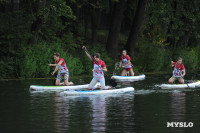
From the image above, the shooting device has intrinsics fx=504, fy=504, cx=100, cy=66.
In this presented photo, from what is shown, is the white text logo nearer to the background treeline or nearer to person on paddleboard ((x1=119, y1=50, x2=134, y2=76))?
Result: person on paddleboard ((x1=119, y1=50, x2=134, y2=76))

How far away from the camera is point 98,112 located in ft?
51.5

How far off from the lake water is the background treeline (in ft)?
34.3

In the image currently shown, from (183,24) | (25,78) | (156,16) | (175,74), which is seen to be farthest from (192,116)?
(183,24)

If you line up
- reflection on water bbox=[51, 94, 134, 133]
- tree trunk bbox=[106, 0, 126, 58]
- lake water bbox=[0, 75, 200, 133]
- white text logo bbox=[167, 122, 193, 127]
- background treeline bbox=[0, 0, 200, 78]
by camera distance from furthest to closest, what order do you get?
1. tree trunk bbox=[106, 0, 126, 58]
2. background treeline bbox=[0, 0, 200, 78]
3. white text logo bbox=[167, 122, 193, 127]
4. reflection on water bbox=[51, 94, 134, 133]
5. lake water bbox=[0, 75, 200, 133]

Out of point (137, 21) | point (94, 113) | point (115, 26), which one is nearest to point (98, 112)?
point (94, 113)

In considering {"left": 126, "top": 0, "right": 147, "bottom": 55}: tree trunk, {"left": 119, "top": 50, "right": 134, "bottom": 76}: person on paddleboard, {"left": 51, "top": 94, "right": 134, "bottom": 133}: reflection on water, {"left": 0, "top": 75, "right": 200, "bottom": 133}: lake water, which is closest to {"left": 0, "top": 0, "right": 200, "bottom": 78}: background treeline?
{"left": 126, "top": 0, "right": 147, "bottom": 55}: tree trunk

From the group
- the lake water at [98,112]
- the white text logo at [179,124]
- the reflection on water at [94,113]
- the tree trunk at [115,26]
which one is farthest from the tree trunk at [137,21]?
the white text logo at [179,124]

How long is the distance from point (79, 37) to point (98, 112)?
23.8 meters

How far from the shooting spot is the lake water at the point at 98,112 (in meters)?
12.7

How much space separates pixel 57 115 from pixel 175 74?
13.0 m

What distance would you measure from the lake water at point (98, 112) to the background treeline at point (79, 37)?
10.4m

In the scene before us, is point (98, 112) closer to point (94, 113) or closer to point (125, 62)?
point (94, 113)

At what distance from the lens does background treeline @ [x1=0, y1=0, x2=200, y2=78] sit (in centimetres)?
3278

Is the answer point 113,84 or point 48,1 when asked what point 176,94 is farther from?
point 48,1
